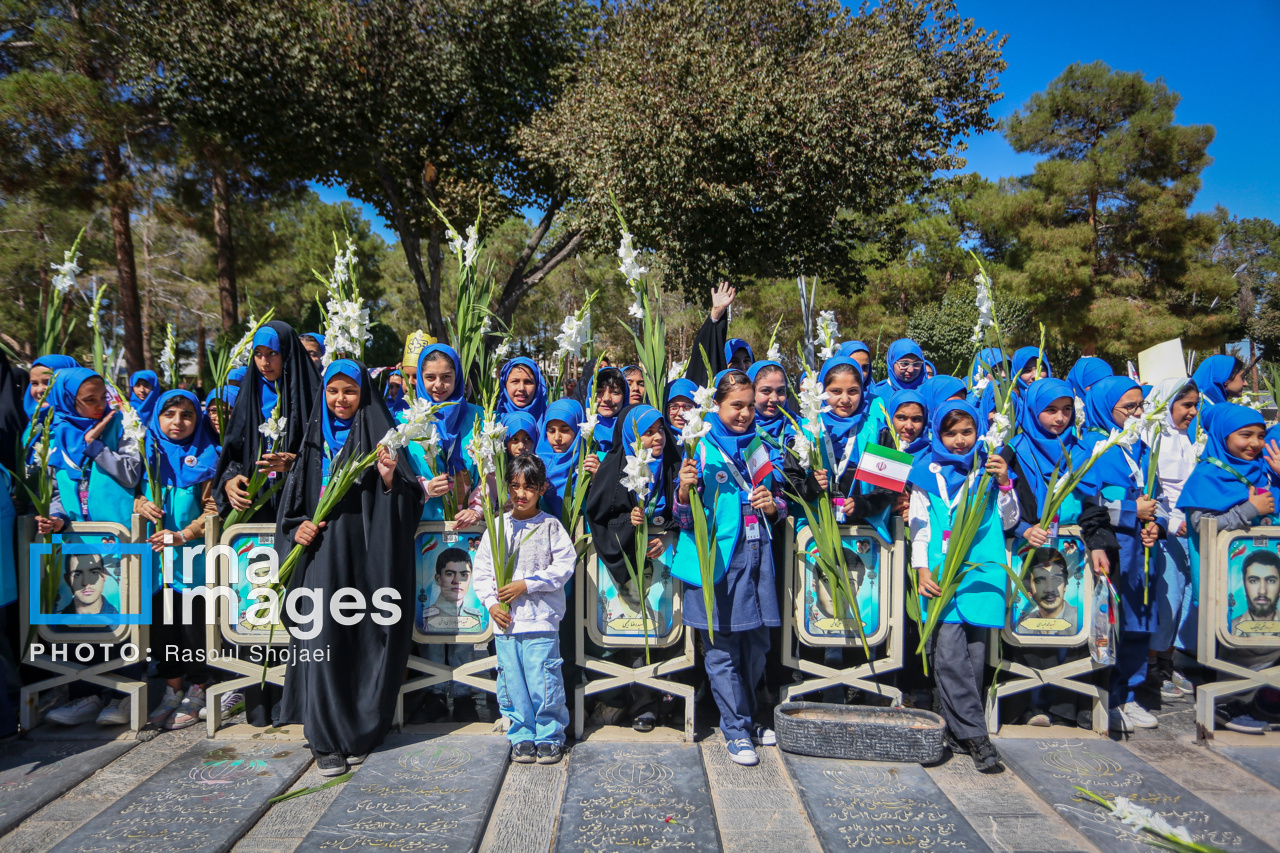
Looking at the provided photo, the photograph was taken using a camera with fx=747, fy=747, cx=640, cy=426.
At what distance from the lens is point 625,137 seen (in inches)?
451

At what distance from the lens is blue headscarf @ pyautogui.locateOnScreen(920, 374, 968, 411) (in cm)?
462

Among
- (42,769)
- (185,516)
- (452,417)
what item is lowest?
(42,769)

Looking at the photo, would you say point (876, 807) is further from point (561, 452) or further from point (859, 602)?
point (561, 452)

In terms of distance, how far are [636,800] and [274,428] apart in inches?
101

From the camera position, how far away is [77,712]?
13.4 ft

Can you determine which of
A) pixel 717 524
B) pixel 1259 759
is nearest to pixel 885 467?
pixel 717 524

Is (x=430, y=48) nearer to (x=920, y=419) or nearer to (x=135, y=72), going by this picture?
(x=135, y=72)

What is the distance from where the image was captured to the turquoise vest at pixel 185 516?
4.21 metres

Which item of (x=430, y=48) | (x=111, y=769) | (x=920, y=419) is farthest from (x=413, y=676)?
(x=430, y=48)

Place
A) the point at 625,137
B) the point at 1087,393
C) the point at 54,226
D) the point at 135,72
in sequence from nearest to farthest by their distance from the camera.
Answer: the point at 1087,393
the point at 625,137
the point at 135,72
the point at 54,226

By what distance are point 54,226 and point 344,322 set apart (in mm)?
18384

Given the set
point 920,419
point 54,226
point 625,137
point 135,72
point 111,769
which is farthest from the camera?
point 54,226

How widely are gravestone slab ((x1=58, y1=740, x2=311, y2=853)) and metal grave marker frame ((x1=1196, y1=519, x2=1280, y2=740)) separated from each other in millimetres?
4718

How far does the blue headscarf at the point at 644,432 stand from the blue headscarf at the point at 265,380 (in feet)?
5.34
